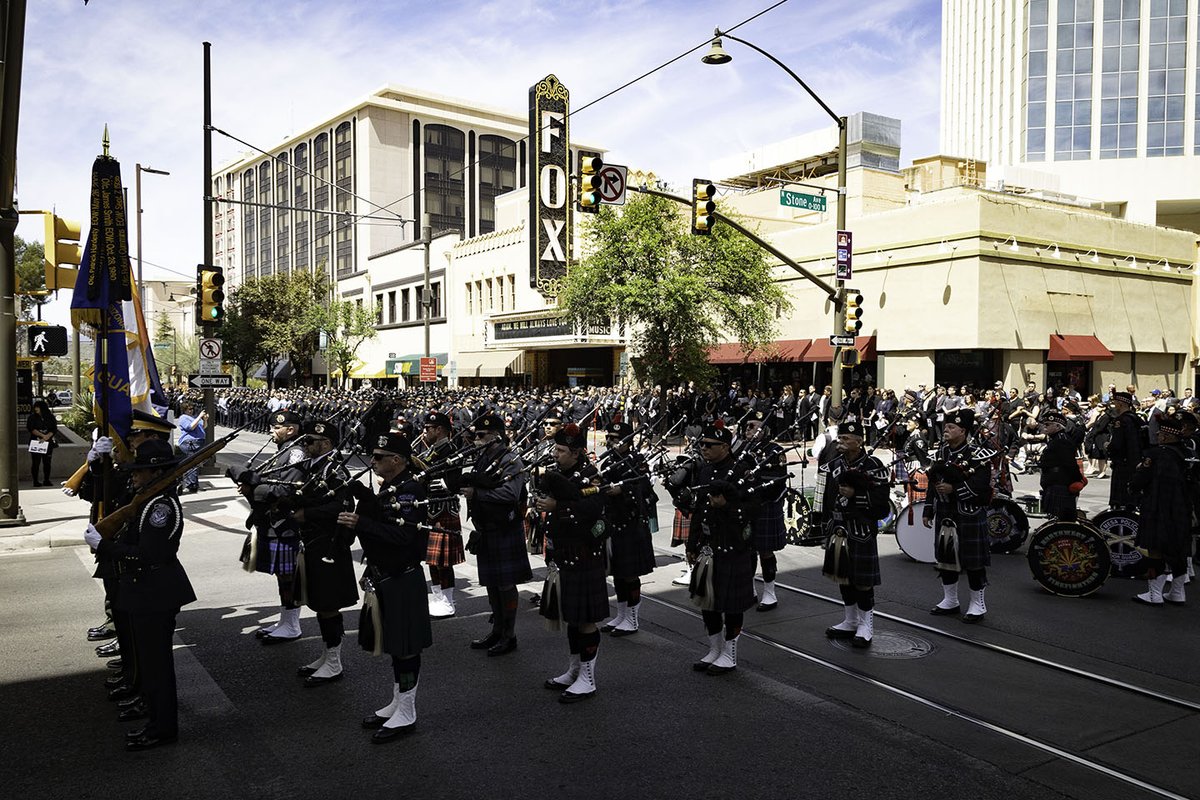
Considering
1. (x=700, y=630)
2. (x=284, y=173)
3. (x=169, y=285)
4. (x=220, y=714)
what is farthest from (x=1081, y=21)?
(x=169, y=285)

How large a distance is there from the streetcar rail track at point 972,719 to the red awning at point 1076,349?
25.0 m

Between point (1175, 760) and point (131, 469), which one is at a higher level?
point (131, 469)

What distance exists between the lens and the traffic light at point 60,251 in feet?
36.7

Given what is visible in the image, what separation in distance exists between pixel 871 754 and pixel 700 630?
2849 millimetres

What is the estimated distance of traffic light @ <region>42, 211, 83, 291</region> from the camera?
441 inches

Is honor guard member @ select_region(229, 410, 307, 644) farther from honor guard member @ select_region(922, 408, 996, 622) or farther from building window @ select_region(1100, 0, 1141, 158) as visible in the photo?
building window @ select_region(1100, 0, 1141, 158)

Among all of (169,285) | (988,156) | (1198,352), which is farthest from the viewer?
(169,285)

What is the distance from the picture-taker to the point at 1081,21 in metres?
54.9

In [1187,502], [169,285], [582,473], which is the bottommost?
[1187,502]

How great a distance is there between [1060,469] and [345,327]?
169 ft

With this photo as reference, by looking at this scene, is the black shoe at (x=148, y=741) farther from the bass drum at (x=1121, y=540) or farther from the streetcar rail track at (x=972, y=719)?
the bass drum at (x=1121, y=540)

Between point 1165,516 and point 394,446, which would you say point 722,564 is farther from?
point 1165,516

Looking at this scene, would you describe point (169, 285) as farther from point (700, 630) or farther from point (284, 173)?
point (700, 630)

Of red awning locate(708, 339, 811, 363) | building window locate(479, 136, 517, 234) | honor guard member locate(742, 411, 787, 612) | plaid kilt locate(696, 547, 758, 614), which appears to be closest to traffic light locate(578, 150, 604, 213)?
honor guard member locate(742, 411, 787, 612)
